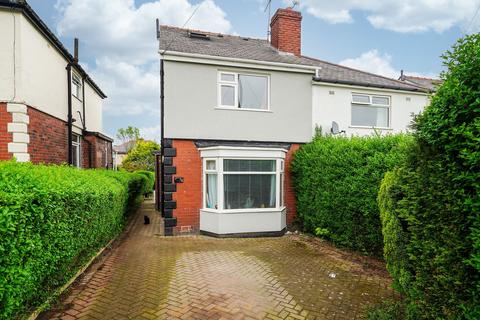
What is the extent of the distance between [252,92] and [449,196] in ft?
26.4

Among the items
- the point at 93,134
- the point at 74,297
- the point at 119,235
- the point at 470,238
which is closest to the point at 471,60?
the point at 470,238

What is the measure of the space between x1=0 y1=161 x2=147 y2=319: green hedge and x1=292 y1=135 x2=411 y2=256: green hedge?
19.9ft

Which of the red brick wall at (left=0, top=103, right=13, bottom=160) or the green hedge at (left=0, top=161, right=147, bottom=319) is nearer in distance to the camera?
the green hedge at (left=0, top=161, right=147, bottom=319)

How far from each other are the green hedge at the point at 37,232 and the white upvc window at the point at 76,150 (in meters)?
6.83

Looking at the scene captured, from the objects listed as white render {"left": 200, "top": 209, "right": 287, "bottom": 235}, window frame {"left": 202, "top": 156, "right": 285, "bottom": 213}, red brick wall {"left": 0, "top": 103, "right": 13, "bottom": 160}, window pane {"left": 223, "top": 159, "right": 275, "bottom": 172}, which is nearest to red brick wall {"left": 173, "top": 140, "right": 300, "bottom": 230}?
window frame {"left": 202, "top": 156, "right": 285, "bottom": 213}

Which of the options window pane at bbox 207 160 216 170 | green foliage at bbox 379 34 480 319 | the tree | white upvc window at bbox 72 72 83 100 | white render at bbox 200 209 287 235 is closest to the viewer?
green foliage at bbox 379 34 480 319

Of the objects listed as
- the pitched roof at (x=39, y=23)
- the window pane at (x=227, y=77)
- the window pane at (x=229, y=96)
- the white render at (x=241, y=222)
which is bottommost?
the white render at (x=241, y=222)

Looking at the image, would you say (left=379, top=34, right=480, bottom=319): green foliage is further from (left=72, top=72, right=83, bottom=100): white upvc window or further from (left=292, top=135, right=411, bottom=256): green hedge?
(left=72, top=72, right=83, bottom=100): white upvc window

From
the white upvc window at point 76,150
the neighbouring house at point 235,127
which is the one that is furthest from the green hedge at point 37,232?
the white upvc window at point 76,150

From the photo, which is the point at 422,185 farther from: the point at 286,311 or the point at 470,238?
the point at 286,311

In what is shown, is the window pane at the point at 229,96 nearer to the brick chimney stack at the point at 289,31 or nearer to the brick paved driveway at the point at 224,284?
the brick chimney stack at the point at 289,31

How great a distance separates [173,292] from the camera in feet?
15.7

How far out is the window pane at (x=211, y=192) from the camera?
923 cm

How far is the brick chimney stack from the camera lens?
11984 millimetres
